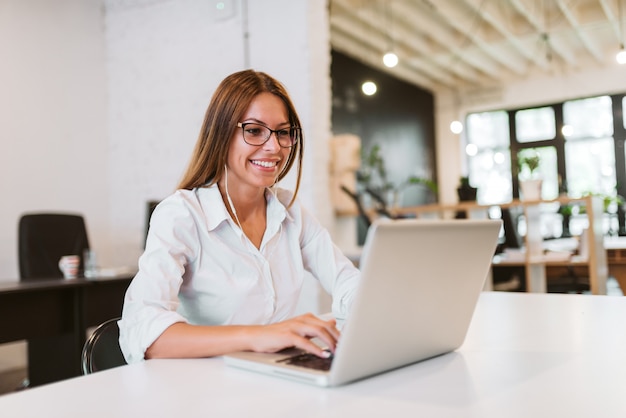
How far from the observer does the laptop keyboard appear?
86cm

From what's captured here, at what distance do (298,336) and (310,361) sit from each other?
0.22ft

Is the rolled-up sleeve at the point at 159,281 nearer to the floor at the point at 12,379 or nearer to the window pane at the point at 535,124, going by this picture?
the floor at the point at 12,379

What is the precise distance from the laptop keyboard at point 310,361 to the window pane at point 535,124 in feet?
36.3

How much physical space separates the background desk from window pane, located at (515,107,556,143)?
30.9ft

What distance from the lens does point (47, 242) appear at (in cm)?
367

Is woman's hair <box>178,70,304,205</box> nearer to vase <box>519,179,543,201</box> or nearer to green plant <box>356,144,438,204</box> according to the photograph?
vase <box>519,179,543,201</box>

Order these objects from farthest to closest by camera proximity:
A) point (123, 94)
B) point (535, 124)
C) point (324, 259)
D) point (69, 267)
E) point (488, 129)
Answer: point (488, 129) → point (535, 124) → point (123, 94) → point (69, 267) → point (324, 259)

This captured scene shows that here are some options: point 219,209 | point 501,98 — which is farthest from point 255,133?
point 501,98

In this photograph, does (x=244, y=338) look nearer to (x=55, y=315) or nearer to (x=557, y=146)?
(x=55, y=315)

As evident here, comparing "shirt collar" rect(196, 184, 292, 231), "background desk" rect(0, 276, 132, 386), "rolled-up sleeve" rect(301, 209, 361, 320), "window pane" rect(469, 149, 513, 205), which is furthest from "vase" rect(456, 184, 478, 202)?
"window pane" rect(469, 149, 513, 205)

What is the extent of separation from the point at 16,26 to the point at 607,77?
30.8 feet

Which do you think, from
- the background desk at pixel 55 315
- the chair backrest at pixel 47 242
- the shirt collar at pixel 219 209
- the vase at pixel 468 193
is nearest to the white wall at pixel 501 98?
the vase at pixel 468 193

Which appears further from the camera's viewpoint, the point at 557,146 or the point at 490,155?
the point at 490,155

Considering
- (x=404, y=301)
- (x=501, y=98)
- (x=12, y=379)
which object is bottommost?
(x=12, y=379)
